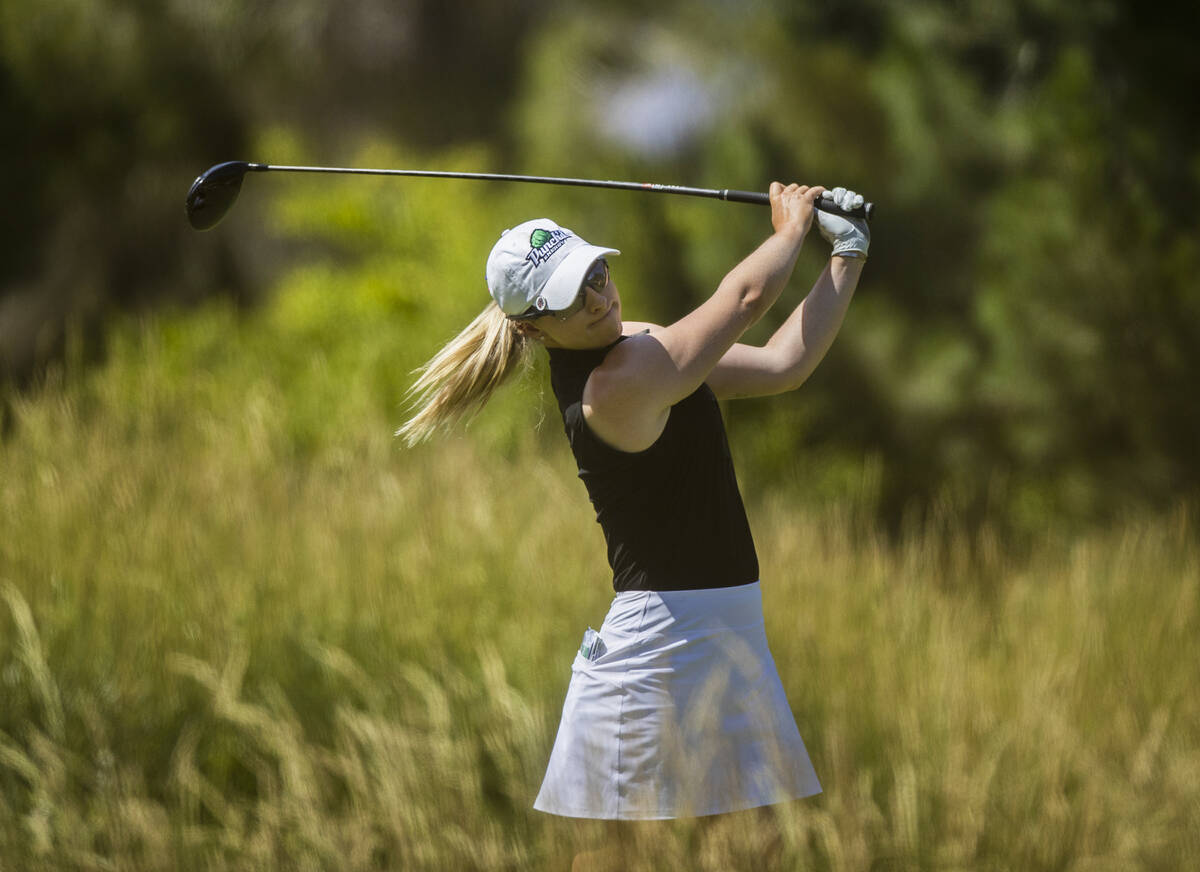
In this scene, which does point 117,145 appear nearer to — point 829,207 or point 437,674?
point 437,674

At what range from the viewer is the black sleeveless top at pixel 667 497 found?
107 inches

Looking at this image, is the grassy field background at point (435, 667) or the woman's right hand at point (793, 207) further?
the grassy field background at point (435, 667)

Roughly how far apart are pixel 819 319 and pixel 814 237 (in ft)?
17.3

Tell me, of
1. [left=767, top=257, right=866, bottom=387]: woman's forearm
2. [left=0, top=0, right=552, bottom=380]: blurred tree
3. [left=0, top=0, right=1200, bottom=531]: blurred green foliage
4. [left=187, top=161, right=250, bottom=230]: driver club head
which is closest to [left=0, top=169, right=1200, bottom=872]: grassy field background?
[left=767, top=257, right=866, bottom=387]: woman's forearm

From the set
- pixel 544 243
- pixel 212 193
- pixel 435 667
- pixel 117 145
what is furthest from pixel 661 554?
pixel 117 145

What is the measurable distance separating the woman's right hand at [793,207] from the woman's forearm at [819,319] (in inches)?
5.6

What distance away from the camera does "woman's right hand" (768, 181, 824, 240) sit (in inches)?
110

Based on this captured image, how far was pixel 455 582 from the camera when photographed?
476 centimetres

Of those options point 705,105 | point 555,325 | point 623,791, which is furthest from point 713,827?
point 705,105

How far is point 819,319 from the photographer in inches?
115

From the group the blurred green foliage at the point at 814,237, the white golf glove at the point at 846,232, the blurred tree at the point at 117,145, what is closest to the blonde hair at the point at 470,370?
the white golf glove at the point at 846,232

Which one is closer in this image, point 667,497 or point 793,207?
point 667,497

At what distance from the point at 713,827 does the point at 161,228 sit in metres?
10.5

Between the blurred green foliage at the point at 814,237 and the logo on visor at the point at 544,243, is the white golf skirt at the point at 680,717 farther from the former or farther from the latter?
the blurred green foliage at the point at 814,237
